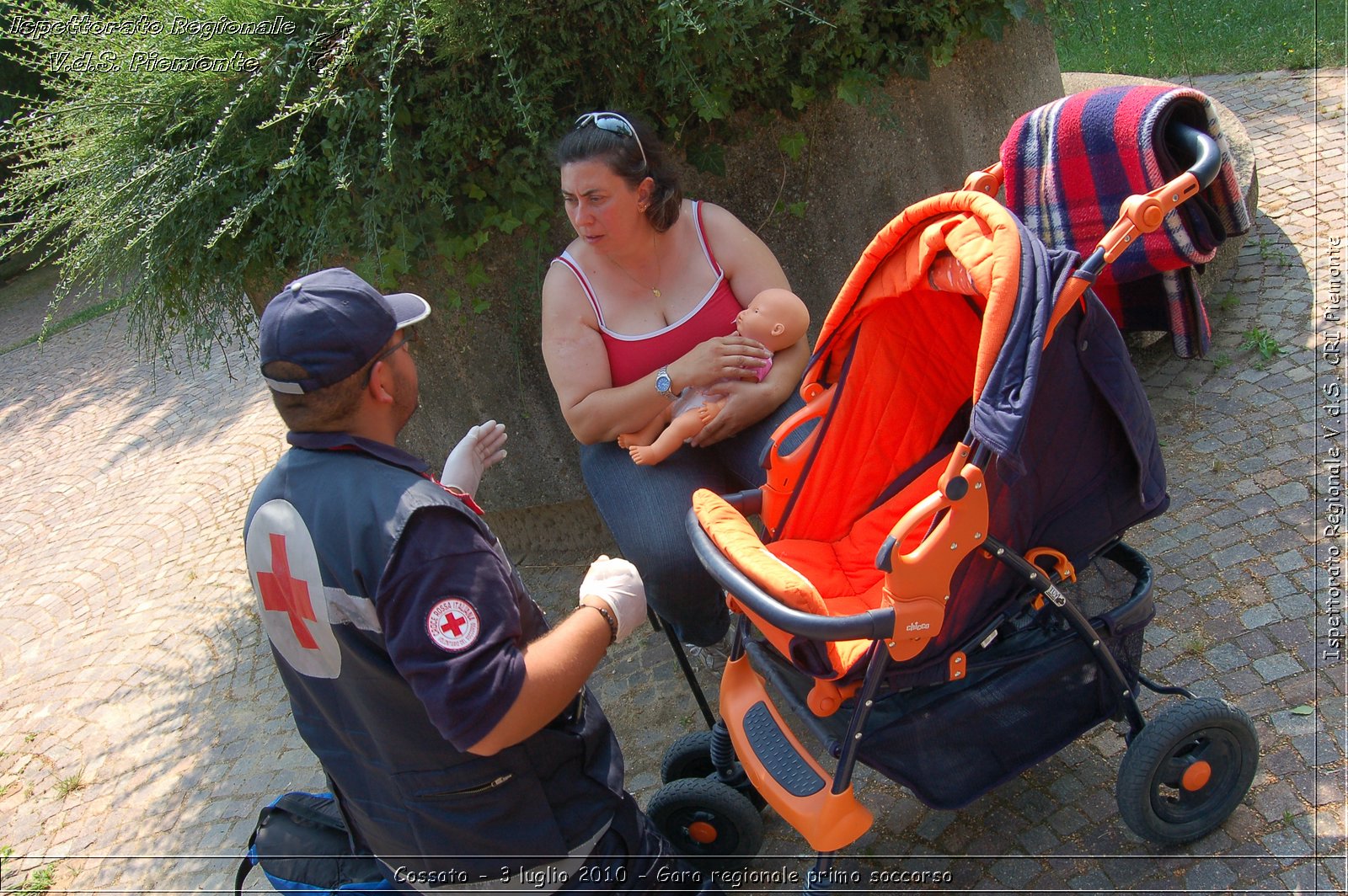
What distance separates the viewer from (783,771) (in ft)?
8.20

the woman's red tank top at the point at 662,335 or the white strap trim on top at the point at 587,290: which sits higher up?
the white strap trim on top at the point at 587,290

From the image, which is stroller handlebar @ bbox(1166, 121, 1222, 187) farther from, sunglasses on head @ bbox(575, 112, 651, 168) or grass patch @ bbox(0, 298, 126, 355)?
grass patch @ bbox(0, 298, 126, 355)

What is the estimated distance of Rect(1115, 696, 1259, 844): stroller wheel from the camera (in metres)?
2.37

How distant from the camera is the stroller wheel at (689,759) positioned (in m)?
2.99

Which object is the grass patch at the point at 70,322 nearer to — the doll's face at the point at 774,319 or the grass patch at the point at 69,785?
the grass patch at the point at 69,785

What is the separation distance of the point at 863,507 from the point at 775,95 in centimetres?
171

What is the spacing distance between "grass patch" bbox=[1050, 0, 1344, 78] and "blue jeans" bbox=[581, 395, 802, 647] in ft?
13.8

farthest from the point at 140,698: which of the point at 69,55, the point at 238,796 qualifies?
the point at 69,55

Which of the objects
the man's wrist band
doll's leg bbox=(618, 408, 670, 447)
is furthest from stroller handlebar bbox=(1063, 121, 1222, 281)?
doll's leg bbox=(618, 408, 670, 447)

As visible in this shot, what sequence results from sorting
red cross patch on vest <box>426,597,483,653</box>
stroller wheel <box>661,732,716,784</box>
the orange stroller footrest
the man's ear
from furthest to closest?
stroller wheel <box>661,732,716,784</box>
the orange stroller footrest
the man's ear
red cross patch on vest <box>426,597,483,653</box>

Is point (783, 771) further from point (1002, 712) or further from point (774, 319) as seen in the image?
point (774, 319)

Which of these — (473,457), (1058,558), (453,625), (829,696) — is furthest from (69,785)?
(1058,558)

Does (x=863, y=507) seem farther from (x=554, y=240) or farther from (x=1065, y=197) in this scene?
(x=554, y=240)

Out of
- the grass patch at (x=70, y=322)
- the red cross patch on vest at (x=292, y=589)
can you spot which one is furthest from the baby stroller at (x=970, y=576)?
the grass patch at (x=70, y=322)
